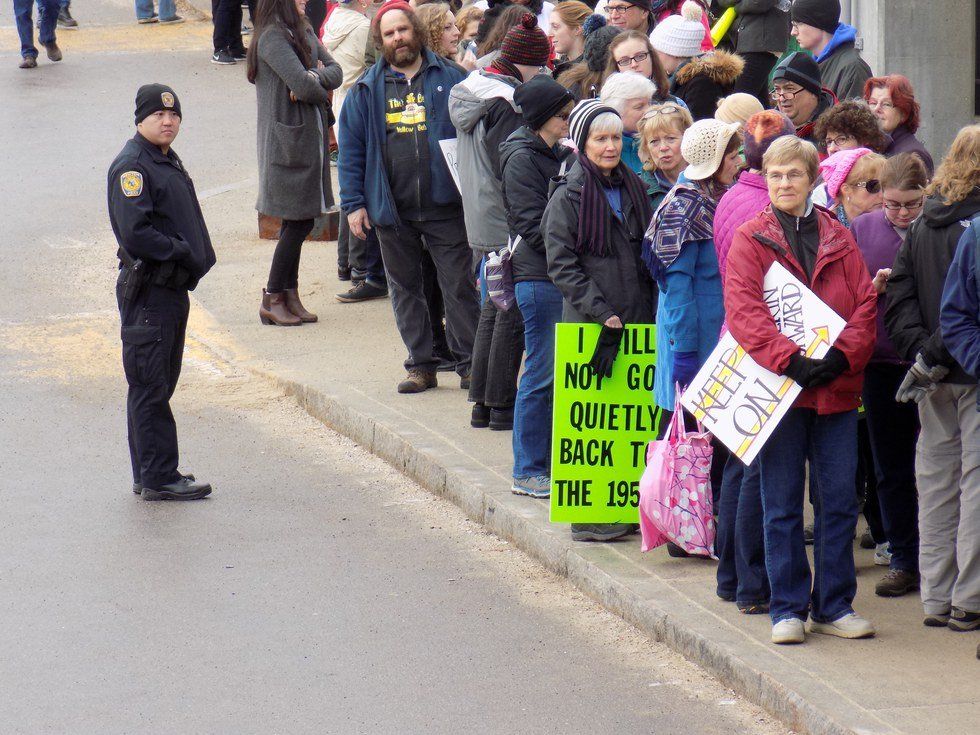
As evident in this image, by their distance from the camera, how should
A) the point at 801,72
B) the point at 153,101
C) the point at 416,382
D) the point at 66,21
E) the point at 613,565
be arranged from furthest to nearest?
1. the point at 66,21
2. the point at 416,382
3. the point at 153,101
4. the point at 801,72
5. the point at 613,565

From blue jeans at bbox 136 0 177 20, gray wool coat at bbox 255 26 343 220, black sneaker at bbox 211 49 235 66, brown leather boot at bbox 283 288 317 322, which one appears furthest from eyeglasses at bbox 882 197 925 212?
blue jeans at bbox 136 0 177 20

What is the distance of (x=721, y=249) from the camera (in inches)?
231

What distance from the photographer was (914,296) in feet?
18.6

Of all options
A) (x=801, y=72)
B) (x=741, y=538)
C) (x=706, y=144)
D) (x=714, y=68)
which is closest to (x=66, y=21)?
(x=714, y=68)

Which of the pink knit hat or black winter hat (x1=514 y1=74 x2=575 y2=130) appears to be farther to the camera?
black winter hat (x1=514 y1=74 x2=575 y2=130)

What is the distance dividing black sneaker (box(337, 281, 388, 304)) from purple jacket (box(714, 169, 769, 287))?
575cm

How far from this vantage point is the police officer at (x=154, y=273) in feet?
25.1

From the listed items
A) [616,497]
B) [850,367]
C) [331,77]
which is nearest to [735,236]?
[850,367]

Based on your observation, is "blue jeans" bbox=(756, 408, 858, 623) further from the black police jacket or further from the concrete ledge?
the black police jacket

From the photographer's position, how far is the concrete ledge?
5008 millimetres

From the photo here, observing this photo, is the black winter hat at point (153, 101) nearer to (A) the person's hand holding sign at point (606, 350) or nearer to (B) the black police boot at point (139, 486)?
(B) the black police boot at point (139, 486)

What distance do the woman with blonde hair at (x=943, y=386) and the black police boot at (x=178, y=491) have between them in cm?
371

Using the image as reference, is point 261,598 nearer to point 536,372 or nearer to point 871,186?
point 536,372

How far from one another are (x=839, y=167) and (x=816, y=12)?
256 centimetres
